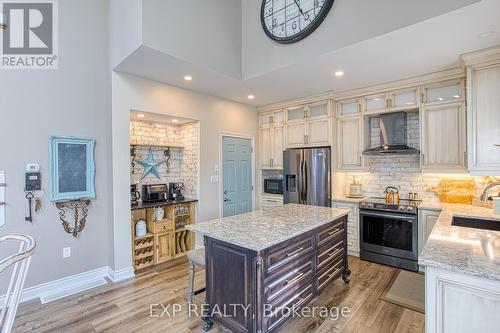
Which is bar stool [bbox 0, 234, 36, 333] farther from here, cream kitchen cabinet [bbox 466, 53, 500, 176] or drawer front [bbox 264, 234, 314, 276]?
cream kitchen cabinet [bbox 466, 53, 500, 176]

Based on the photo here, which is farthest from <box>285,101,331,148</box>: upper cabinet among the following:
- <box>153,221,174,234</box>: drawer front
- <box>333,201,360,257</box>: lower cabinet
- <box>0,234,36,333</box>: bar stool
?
<box>0,234,36,333</box>: bar stool

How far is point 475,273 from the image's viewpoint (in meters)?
1.32

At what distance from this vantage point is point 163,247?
386 centimetres

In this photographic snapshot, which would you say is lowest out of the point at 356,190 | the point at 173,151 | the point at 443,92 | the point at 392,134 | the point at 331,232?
the point at 331,232

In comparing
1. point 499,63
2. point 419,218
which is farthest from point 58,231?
point 499,63

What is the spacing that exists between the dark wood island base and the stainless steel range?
1629 mm

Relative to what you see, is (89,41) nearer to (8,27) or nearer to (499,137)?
(8,27)

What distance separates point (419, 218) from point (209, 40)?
3700mm

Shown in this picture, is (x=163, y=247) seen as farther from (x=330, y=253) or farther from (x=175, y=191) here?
(x=330, y=253)

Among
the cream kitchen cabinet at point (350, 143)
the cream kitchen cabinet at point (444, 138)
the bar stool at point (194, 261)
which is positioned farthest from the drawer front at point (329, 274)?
the cream kitchen cabinet at point (444, 138)

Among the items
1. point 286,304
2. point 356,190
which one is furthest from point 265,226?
point 356,190

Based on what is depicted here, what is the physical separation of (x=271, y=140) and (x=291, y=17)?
8.02 ft

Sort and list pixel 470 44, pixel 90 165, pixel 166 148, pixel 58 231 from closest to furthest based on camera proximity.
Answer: pixel 470 44, pixel 58 231, pixel 90 165, pixel 166 148

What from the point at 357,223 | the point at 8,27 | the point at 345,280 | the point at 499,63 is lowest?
the point at 345,280
